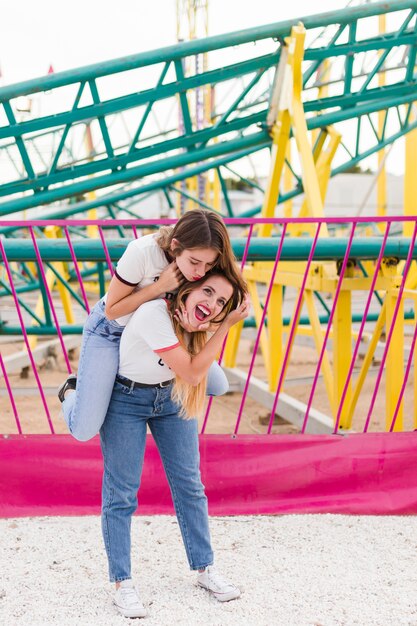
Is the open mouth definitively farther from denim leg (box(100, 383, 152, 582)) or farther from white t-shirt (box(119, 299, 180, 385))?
denim leg (box(100, 383, 152, 582))

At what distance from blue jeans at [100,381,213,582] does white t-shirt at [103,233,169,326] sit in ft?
1.30

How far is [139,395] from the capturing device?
8.59 feet

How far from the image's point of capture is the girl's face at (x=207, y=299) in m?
2.46

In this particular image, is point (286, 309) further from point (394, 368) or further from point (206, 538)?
point (206, 538)

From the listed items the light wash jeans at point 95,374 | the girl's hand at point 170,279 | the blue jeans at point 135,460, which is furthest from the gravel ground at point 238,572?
the girl's hand at point 170,279

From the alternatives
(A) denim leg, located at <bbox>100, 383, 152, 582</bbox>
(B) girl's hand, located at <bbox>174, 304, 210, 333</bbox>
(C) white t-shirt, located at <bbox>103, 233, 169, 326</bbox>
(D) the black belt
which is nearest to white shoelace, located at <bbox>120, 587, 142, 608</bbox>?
(A) denim leg, located at <bbox>100, 383, 152, 582</bbox>

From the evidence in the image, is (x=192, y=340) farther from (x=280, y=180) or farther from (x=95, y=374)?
(x=280, y=180)

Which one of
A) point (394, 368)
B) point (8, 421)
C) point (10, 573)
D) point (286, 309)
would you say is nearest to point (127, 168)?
point (8, 421)

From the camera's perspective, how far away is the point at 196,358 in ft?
8.18

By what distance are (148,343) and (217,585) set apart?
3.50 ft

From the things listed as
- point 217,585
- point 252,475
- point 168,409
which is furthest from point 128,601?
point 252,475

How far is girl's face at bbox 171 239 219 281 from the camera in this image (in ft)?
7.84

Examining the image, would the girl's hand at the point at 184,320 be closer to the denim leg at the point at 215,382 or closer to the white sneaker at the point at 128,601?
the denim leg at the point at 215,382

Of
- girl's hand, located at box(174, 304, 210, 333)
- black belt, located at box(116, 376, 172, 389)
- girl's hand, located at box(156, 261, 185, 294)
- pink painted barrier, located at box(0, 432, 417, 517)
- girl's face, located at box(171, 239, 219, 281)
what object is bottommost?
pink painted barrier, located at box(0, 432, 417, 517)
